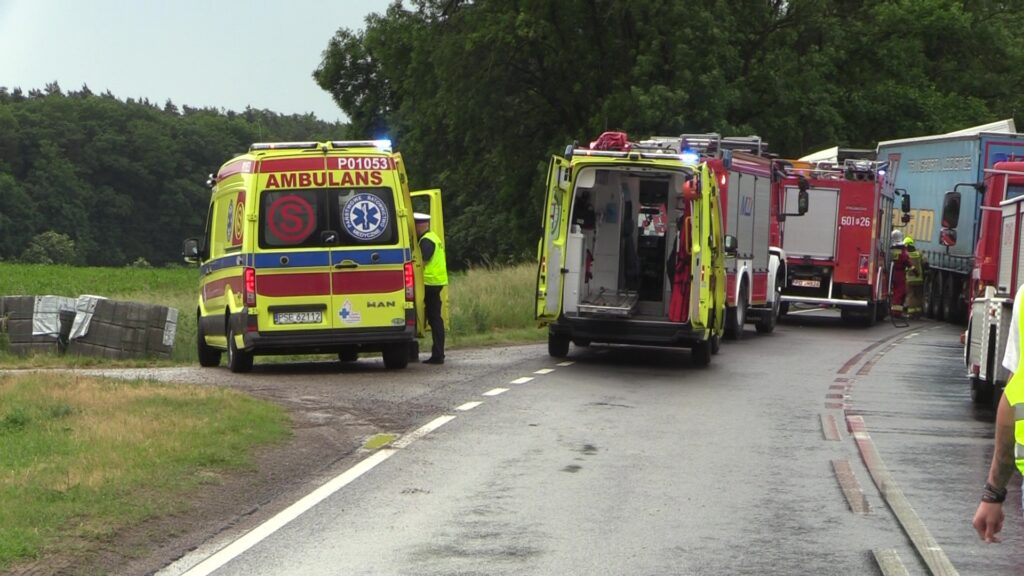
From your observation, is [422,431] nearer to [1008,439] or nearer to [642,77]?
[1008,439]

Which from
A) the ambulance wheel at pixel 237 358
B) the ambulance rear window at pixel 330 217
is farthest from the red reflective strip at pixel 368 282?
the ambulance wheel at pixel 237 358

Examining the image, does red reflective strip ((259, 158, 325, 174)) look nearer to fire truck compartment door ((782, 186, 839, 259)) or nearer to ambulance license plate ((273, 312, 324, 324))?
ambulance license plate ((273, 312, 324, 324))

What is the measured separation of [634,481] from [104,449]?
3613mm

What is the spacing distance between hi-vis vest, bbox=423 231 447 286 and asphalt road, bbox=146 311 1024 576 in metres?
1.11

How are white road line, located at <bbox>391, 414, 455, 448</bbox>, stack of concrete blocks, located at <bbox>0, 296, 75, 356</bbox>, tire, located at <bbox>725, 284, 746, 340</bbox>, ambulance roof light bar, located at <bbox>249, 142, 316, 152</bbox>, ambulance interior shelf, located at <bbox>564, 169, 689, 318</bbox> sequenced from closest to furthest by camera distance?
white road line, located at <bbox>391, 414, 455, 448</bbox> < ambulance roof light bar, located at <bbox>249, 142, 316, 152</bbox> < ambulance interior shelf, located at <bbox>564, 169, 689, 318</bbox> < stack of concrete blocks, located at <bbox>0, 296, 75, 356</bbox> < tire, located at <bbox>725, 284, 746, 340</bbox>

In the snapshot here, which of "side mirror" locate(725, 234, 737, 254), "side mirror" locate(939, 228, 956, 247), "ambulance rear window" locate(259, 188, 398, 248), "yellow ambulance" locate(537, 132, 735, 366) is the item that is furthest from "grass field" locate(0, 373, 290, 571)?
"side mirror" locate(939, 228, 956, 247)

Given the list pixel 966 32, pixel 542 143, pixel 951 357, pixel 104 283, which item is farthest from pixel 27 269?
pixel 951 357

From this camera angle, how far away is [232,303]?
60.0 feet

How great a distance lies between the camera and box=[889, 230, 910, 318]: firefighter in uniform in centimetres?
3644

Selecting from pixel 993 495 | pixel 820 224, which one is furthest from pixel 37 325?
pixel 993 495

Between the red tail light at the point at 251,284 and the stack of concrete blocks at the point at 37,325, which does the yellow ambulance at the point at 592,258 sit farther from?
the stack of concrete blocks at the point at 37,325

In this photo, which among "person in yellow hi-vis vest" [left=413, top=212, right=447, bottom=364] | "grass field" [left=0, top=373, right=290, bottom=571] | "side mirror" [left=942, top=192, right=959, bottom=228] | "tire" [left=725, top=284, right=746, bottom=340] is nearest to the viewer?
"grass field" [left=0, top=373, right=290, bottom=571]

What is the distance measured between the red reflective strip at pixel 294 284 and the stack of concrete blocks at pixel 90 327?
14.4ft

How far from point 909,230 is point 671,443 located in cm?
2737
